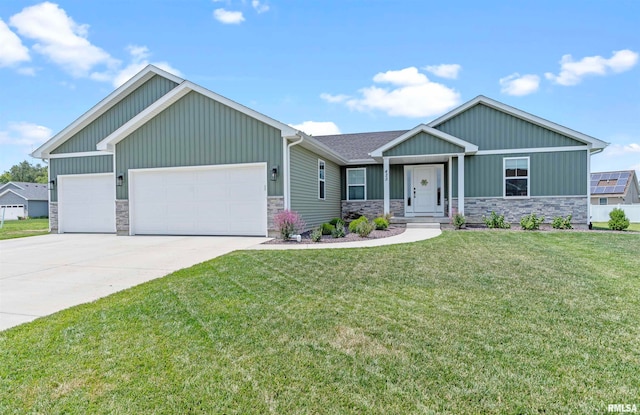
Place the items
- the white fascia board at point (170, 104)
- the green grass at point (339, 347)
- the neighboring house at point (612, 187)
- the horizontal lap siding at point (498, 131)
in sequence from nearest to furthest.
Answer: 1. the green grass at point (339, 347)
2. the white fascia board at point (170, 104)
3. the horizontal lap siding at point (498, 131)
4. the neighboring house at point (612, 187)

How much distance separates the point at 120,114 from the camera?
14227 millimetres

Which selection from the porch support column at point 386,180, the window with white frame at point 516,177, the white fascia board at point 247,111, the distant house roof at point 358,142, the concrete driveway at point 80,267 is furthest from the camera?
the distant house roof at point 358,142

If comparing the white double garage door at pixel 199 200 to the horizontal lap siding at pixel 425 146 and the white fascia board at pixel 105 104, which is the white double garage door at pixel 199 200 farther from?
the horizontal lap siding at pixel 425 146

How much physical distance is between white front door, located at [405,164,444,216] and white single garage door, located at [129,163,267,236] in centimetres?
690

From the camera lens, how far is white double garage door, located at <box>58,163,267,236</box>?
444 inches

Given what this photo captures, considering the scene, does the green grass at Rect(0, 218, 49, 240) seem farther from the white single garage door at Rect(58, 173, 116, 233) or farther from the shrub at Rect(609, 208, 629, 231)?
the shrub at Rect(609, 208, 629, 231)

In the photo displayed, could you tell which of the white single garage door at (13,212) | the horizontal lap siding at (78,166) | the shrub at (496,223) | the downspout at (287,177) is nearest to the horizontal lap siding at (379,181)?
the shrub at (496,223)

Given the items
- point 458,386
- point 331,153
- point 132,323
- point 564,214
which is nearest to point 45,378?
point 132,323

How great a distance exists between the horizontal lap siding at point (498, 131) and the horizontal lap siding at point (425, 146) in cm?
152

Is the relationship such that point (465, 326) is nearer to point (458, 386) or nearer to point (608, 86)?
point (458, 386)

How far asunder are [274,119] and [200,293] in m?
7.07

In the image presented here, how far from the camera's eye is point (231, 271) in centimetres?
602

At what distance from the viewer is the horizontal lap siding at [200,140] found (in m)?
11.0

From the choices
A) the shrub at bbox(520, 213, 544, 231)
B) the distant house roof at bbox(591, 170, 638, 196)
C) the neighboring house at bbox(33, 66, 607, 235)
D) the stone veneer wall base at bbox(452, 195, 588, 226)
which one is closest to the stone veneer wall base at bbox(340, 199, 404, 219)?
the neighboring house at bbox(33, 66, 607, 235)
